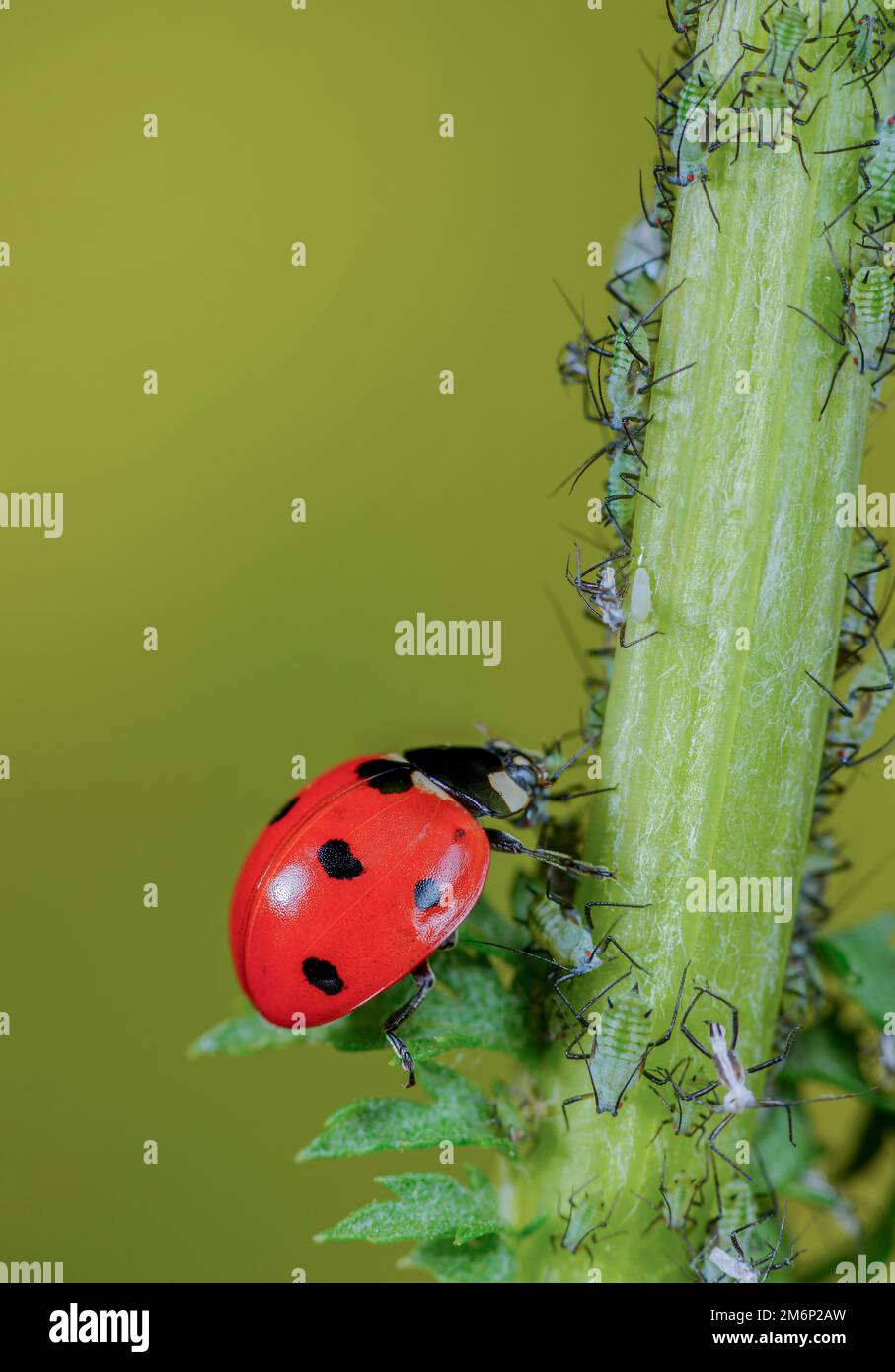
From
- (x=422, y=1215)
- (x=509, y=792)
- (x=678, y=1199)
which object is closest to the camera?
(x=422, y=1215)

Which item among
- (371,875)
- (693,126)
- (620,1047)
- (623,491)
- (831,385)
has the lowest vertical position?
(620,1047)

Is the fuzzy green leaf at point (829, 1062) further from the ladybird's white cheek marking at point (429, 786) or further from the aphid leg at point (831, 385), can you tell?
the aphid leg at point (831, 385)

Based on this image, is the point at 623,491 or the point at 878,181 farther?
the point at 623,491

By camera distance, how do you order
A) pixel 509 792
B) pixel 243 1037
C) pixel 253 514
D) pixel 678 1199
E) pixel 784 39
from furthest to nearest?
pixel 253 514, pixel 509 792, pixel 243 1037, pixel 678 1199, pixel 784 39

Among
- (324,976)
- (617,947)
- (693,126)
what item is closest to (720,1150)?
(617,947)

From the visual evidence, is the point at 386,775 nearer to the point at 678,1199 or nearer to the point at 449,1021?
the point at 449,1021

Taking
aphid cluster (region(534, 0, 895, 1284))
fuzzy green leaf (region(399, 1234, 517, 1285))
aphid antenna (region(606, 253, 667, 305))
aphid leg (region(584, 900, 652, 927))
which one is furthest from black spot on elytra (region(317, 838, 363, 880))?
aphid antenna (region(606, 253, 667, 305))

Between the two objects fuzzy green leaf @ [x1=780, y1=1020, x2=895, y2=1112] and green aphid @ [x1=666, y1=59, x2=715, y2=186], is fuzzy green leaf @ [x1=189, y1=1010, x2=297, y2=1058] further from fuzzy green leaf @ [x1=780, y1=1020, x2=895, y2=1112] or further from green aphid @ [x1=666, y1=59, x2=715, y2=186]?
green aphid @ [x1=666, y1=59, x2=715, y2=186]
